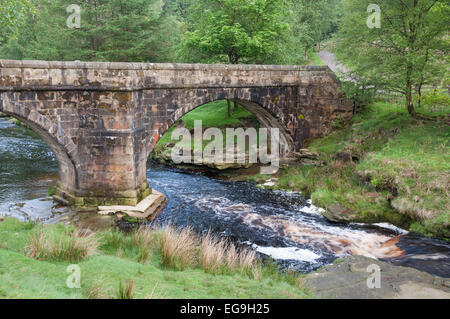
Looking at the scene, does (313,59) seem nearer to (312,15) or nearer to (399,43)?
(312,15)

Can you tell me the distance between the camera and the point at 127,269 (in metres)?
7.33

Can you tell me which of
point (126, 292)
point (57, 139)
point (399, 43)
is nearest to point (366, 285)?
point (126, 292)

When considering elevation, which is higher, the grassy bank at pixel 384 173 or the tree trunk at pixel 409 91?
the tree trunk at pixel 409 91

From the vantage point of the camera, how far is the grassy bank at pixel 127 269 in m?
5.94

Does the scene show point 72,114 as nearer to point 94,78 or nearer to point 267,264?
point 94,78

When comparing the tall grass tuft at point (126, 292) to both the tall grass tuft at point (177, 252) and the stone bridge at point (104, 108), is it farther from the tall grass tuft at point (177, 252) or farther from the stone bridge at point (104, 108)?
the stone bridge at point (104, 108)

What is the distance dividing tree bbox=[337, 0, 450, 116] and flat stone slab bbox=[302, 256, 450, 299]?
962 centimetres

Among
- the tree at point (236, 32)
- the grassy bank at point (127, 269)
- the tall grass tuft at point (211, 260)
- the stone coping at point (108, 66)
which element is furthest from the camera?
the tree at point (236, 32)

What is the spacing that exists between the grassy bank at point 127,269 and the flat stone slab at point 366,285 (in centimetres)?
80

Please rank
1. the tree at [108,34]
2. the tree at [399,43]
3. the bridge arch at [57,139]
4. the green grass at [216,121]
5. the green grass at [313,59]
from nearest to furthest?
the bridge arch at [57,139] → the tree at [399,43] → the green grass at [216,121] → the tree at [108,34] → the green grass at [313,59]

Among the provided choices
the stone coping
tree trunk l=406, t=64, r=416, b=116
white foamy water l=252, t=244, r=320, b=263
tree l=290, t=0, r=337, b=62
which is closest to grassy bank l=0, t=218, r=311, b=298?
white foamy water l=252, t=244, r=320, b=263

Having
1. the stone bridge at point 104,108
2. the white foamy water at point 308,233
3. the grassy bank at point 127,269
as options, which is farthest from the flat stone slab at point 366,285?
the stone bridge at point 104,108

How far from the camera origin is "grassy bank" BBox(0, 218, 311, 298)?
19.5ft

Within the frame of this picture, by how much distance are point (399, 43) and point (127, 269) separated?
50.0ft
